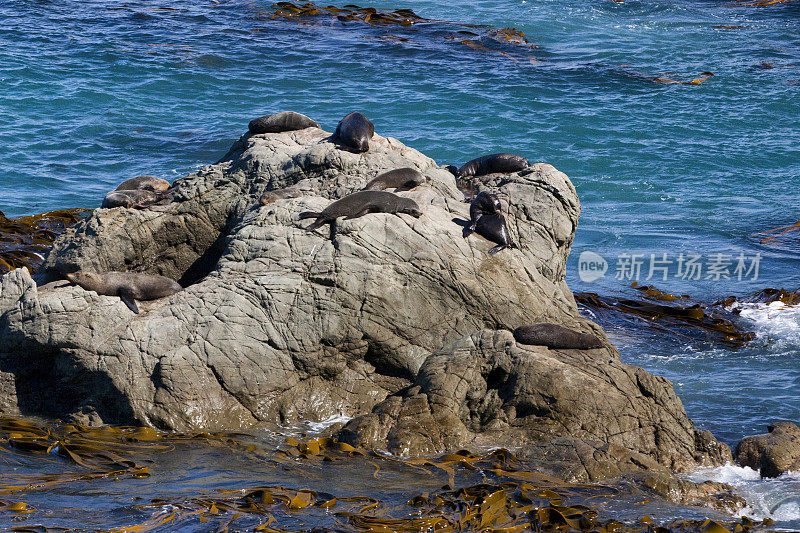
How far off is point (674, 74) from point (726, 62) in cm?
151

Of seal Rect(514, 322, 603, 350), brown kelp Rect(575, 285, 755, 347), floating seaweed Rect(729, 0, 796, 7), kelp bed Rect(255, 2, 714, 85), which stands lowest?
brown kelp Rect(575, 285, 755, 347)

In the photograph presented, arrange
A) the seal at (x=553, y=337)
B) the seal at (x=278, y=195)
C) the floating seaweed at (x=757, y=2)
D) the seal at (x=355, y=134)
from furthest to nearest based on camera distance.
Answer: the floating seaweed at (x=757, y=2) < the seal at (x=355, y=134) < the seal at (x=278, y=195) < the seal at (x=553, y=337)

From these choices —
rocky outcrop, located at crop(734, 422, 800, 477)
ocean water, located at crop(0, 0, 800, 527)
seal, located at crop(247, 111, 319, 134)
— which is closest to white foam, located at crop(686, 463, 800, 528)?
rocky outcrop, located at crop(734, 422, 800, 477)

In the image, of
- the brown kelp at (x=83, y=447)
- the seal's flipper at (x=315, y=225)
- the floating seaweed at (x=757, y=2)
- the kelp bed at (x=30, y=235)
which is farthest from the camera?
the floating seaweed at (x=757, y=2)

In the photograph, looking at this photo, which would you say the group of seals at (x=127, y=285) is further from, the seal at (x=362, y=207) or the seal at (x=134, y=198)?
the seal at (x=362, y=207)

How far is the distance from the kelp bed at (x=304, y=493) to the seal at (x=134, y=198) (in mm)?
3068

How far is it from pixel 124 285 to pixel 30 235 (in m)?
5.96

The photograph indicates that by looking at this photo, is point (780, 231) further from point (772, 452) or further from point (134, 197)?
point (134, 197)

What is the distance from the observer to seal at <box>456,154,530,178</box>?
1090cm

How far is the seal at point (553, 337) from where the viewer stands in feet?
26.5

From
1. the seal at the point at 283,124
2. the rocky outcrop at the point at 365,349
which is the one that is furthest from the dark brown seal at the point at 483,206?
the seal at the point at 283,124

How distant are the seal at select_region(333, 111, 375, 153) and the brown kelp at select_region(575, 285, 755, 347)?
4303mm

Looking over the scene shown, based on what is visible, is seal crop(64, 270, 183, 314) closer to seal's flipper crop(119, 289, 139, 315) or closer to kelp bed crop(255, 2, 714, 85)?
seal's flipper crop(119, 289, 139, 315)

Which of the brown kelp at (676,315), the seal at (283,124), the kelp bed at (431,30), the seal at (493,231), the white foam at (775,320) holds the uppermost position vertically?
the kelp bed at (431,30)
